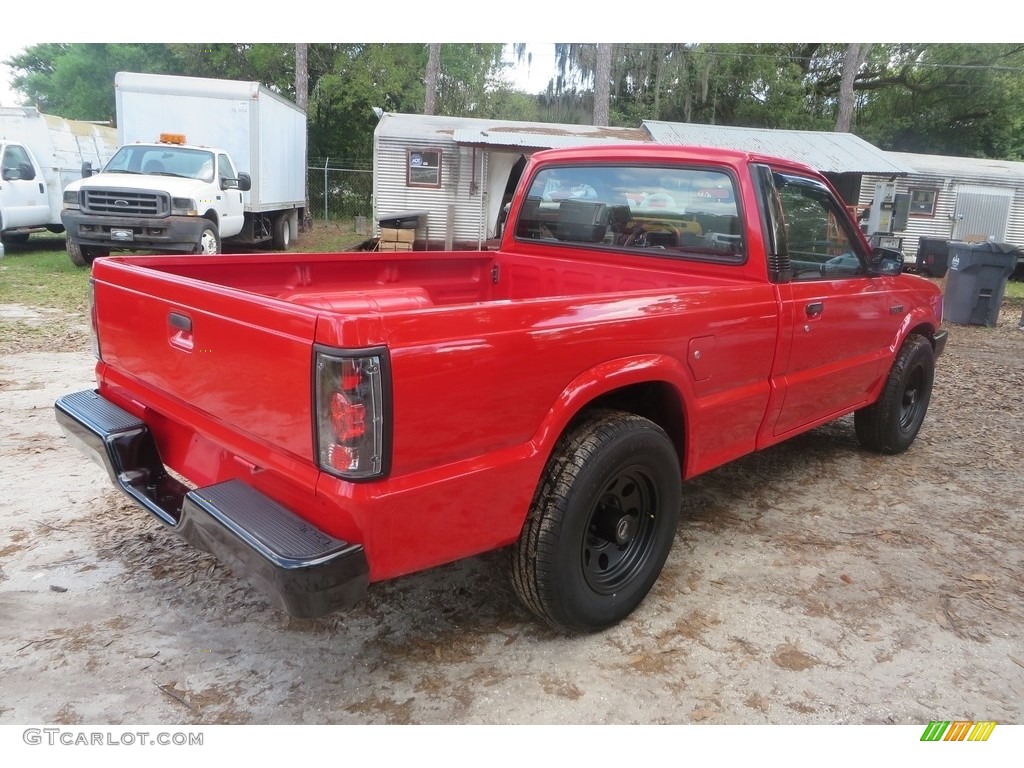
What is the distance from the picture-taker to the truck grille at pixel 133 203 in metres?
11.2

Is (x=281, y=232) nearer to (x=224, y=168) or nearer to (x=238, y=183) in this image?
(x=224, y=168)

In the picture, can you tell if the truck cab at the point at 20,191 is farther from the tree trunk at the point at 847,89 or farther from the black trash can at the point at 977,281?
the tree trunk at the point at 847,89

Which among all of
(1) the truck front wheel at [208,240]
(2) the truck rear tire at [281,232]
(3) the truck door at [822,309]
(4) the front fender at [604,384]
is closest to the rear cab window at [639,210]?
(3) the truck door at [822,309]

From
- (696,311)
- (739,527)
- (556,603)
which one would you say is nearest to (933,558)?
(739,527)

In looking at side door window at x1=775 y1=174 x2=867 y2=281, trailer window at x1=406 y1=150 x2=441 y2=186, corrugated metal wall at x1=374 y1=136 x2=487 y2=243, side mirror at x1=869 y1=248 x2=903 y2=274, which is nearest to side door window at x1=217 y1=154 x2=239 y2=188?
corrugated metal wall at x1=374 y1=136 x2=487 y2=243

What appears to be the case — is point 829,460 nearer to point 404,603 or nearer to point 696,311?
point 696,311

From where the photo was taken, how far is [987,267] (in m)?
11.0

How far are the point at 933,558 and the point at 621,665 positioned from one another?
1.88 m

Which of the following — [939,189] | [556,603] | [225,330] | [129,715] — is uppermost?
[939,189]

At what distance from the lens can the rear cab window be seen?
11.5 ft

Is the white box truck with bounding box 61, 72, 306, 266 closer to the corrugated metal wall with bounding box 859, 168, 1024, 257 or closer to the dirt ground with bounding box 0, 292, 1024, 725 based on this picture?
the dirt ground with bounding box 0, 292, 1024, 725

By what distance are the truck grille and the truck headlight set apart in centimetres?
11

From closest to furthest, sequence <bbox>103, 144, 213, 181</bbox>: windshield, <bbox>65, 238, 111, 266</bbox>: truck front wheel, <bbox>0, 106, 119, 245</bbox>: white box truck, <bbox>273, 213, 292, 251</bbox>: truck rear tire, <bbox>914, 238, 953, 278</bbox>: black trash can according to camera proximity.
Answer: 1. <bbox>65, 238, 111, 266</bbox>: truck front wheel
2. <bbox>103, 144, 213, 181</bbox>: windshield
3. <bbox>0, 106, 119, 245</bbox>: white box truck
4. <bbox>273, 213, 292, 251</bbox>: truck rear tire
5. <bbox>914, 238, 953, 278</bbox>: black trash can

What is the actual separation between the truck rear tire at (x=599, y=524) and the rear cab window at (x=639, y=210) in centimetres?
115
